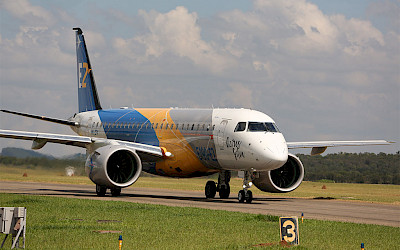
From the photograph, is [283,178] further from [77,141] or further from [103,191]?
[77,141]

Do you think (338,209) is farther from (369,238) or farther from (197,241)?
(197,241)

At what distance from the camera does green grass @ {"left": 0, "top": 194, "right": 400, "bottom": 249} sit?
2071cm

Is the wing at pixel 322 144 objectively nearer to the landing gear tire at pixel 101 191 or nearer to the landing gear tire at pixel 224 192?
the landing gear tire at pixel 224 192

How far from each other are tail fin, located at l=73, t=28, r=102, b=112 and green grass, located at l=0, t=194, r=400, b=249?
2113 centimetres

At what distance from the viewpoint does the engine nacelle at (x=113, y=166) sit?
38750 millimetres

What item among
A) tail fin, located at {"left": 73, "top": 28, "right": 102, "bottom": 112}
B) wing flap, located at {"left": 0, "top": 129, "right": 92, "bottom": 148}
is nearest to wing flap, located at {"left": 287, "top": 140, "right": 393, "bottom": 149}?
wing flap, located at {"left": 0, "top": 129, "right": 92, "bottom": 148}

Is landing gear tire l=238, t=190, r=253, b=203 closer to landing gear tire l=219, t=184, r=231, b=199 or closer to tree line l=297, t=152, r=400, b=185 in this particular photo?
landing gear tire l=219, t=184, r=231, b=199

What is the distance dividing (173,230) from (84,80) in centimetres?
3170

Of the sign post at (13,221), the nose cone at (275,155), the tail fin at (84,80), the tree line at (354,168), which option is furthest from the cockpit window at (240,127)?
the tree line at (354,168)

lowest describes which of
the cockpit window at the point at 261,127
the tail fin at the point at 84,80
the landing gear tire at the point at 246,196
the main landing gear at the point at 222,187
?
the landing gear tire at the point at 246,196

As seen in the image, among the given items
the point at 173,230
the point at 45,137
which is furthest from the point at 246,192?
the point at 173,230

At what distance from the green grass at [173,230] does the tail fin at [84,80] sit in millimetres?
21133

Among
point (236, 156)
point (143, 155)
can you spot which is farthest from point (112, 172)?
point (236, 156)

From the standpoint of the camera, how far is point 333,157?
94625 millimetres
